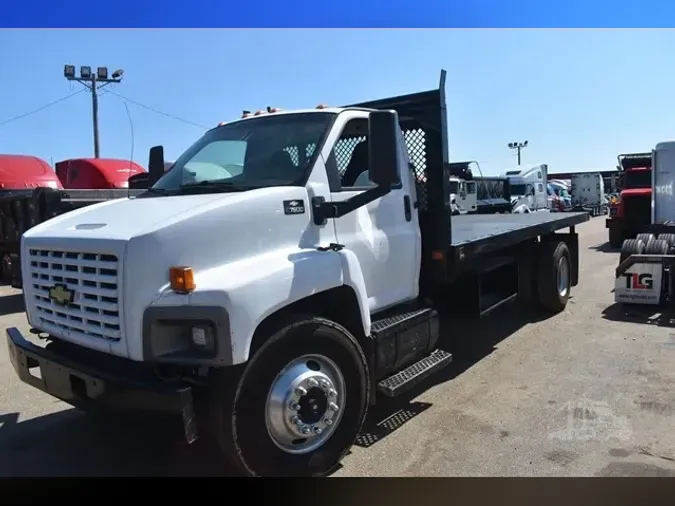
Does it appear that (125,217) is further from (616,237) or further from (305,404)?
(616,237)

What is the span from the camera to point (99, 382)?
10.6ft

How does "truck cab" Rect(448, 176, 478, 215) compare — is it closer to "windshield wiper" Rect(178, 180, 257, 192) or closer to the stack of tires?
the stack of tires

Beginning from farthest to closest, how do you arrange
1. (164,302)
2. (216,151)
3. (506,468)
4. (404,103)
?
(404,103) < (216,151) < (506,468) < (164,302)

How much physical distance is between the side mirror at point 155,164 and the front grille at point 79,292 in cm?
176

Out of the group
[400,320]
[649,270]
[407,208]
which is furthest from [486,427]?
[649,270]

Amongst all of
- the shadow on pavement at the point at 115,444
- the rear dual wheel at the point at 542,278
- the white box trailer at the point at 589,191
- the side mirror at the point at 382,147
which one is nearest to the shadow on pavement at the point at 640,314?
the rear dual wheel at the point at 542,278

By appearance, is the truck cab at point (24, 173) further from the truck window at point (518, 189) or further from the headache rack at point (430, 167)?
the truck window at point (518, 189)

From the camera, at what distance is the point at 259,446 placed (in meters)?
3.31

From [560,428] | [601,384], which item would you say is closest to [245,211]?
[560,428]

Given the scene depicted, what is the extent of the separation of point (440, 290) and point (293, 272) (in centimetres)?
290

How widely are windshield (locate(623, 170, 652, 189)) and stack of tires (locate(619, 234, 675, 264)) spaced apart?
28.4ft

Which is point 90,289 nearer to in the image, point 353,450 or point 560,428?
point 353,450

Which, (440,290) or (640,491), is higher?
(440,290)

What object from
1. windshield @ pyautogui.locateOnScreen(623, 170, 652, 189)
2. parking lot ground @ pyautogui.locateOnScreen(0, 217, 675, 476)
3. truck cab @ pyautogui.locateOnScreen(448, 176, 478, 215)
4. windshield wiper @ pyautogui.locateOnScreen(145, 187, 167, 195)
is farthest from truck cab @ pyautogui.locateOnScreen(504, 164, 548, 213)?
windshield wiper @ pyautogui.locateOnScreen(145, 187, 167, 195)
